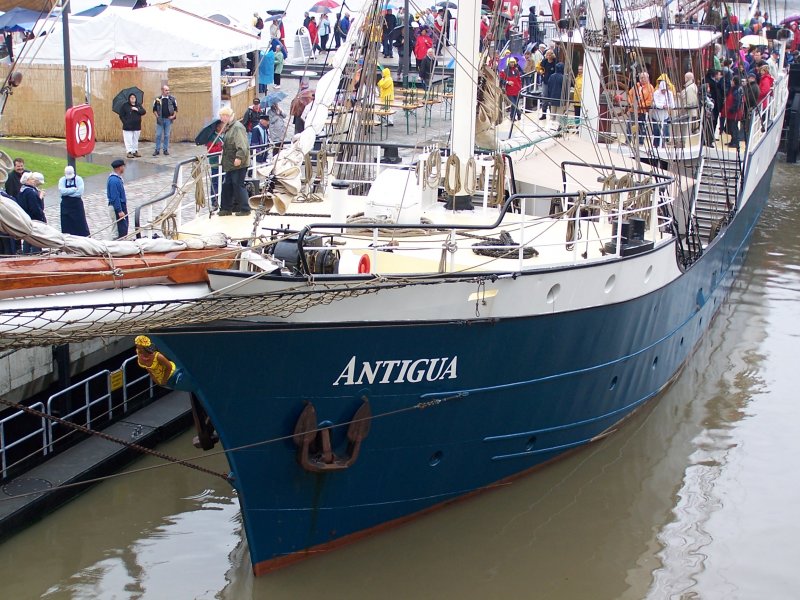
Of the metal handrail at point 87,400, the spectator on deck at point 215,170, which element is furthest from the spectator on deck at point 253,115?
the metal handrail at point 87,400

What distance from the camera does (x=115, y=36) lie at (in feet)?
76.5

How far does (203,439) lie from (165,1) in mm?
18690

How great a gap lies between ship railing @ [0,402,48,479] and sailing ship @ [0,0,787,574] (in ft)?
6.59

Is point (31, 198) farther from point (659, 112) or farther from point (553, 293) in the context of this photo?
point (659, 112)

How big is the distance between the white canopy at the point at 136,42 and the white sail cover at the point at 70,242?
15.5 metres

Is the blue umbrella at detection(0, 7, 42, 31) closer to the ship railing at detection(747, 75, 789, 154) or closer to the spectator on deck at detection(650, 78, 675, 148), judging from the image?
the spectator on deck at detection(650, 78, 675, 148)

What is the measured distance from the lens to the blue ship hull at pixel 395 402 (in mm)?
8922

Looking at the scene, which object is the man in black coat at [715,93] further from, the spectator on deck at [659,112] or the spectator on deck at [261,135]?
the spectator on deck at [261,135]

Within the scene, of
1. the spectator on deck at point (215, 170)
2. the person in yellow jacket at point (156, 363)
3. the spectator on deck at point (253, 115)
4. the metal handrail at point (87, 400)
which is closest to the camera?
the person in yellow jacket at point (156, 363)

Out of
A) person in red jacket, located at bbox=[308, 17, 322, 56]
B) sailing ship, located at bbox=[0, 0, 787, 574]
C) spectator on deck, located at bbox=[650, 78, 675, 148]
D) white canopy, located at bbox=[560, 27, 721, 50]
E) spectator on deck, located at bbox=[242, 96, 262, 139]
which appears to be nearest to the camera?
sailing ship, located at bbox=[0, 0, 787, 574]

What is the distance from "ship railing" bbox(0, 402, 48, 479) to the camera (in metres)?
10.6

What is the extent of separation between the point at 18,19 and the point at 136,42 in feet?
11.9

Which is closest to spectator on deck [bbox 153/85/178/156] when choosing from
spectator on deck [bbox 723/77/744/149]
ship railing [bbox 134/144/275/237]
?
ship railing [bbox 134/144/275/237]

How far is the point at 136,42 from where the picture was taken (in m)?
23.3
